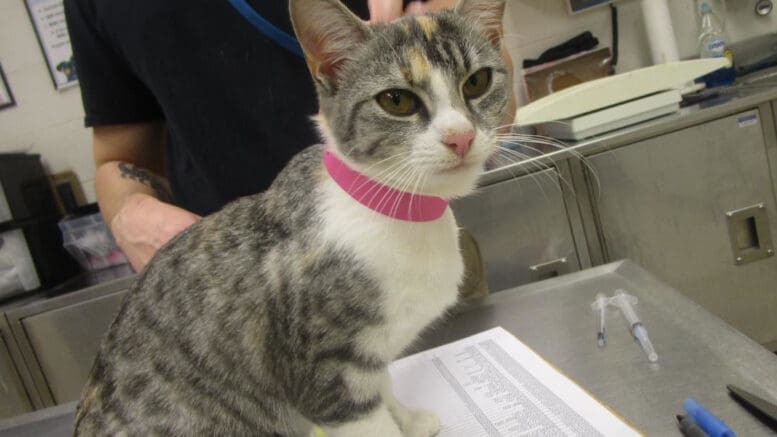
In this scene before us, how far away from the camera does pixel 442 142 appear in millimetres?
671

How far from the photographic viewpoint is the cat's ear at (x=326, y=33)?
26.8 inches

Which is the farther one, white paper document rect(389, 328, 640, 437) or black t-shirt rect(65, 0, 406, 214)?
black t-shirt rect(65, 0, 406, 214)

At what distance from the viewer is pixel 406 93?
0.71 m

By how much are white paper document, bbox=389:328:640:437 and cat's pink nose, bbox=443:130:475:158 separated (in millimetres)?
378

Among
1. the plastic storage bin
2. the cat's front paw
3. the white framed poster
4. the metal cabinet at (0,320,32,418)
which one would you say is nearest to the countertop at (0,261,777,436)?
the cat's front paw

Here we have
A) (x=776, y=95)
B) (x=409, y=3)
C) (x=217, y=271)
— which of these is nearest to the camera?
(x=217, y=271)

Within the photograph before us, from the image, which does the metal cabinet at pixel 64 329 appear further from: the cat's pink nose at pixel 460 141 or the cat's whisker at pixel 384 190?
the cat's pink nose at pixel 460 141

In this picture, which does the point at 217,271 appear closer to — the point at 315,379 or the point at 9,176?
the point at 315,379

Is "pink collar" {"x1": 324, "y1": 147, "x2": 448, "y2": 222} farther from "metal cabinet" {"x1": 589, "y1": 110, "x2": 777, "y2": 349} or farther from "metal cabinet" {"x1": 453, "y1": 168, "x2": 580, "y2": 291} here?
"metal cabinet" {"x1": 589, "y1": 110, "x2": 777, "y2": 349}

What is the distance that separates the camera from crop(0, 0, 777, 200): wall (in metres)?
2.37

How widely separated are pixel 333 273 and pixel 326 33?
0.34m

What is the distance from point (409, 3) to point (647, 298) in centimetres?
79

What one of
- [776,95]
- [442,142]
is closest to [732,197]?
[776,95]

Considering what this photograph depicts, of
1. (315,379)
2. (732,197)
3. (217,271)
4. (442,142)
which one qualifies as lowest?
(732,197)
